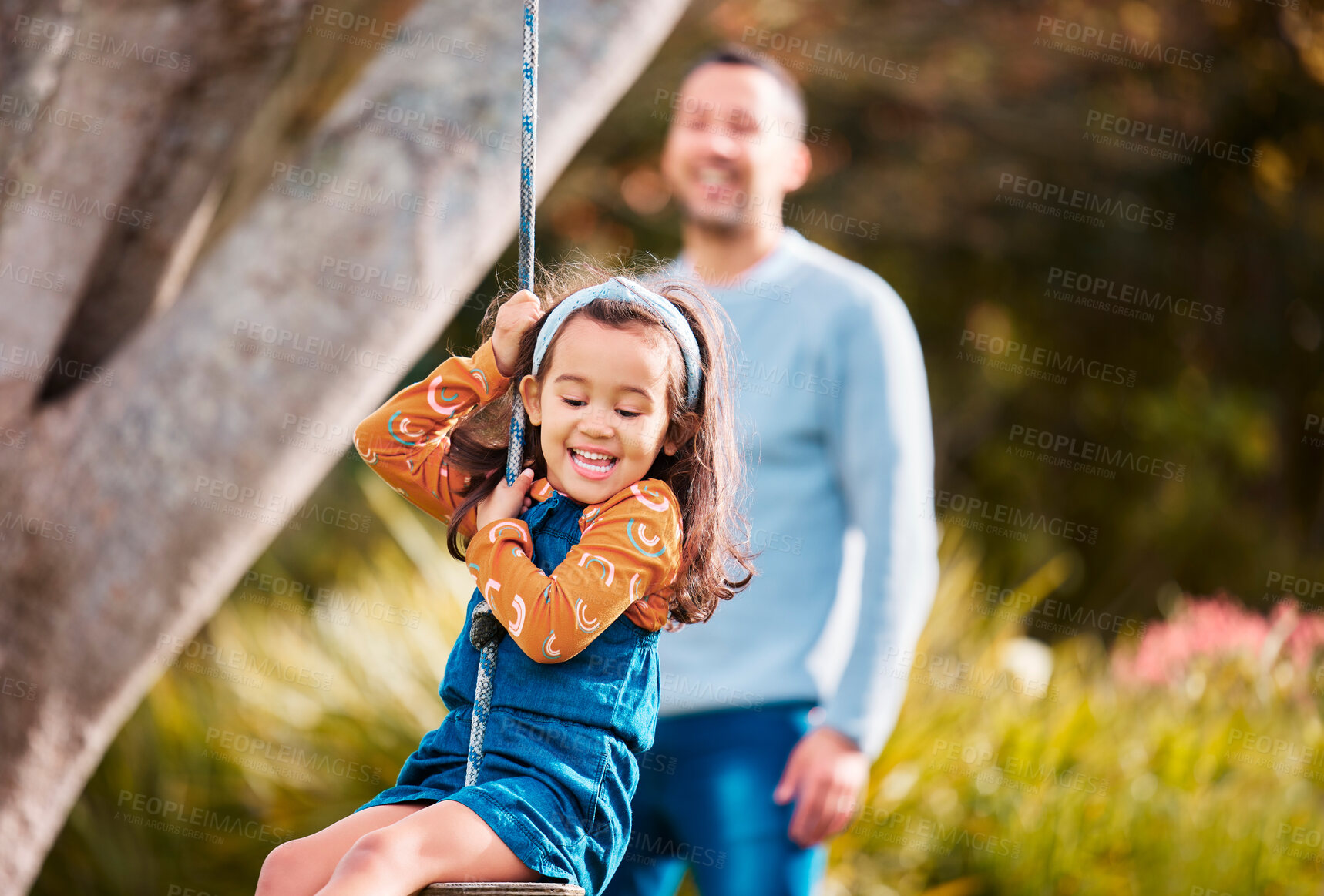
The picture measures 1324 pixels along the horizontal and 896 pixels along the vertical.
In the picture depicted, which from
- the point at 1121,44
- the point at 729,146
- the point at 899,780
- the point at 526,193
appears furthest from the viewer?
the point at 1121,44

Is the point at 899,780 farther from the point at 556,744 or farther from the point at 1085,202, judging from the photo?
the point at 1085,202

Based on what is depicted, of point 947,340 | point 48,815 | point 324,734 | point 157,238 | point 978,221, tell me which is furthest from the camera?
point 947,340

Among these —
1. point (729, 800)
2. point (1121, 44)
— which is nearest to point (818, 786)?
point (729, 800)

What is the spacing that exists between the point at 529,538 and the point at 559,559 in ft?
0.23

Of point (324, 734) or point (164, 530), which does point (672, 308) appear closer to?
point (164, 530)

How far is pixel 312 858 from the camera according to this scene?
1.56 m

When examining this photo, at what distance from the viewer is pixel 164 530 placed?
104 inches

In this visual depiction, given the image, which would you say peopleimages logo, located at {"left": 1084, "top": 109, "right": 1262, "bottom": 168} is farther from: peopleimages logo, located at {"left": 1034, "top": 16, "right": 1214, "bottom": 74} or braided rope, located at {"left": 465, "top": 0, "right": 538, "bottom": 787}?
braided rope, located at {"left": 465, "top": 0, "right": 538, "bottom": 787}

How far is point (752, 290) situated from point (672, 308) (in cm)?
106

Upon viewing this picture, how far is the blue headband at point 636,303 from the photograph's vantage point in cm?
164

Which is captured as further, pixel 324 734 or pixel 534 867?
pixel 324 734

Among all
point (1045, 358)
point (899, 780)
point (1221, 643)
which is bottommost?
point (899, 780)

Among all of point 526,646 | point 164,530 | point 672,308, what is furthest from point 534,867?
point 164,530

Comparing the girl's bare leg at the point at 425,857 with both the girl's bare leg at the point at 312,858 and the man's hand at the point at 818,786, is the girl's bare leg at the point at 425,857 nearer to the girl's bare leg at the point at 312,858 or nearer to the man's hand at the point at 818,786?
the girl's bare leg at the point at 312,858
